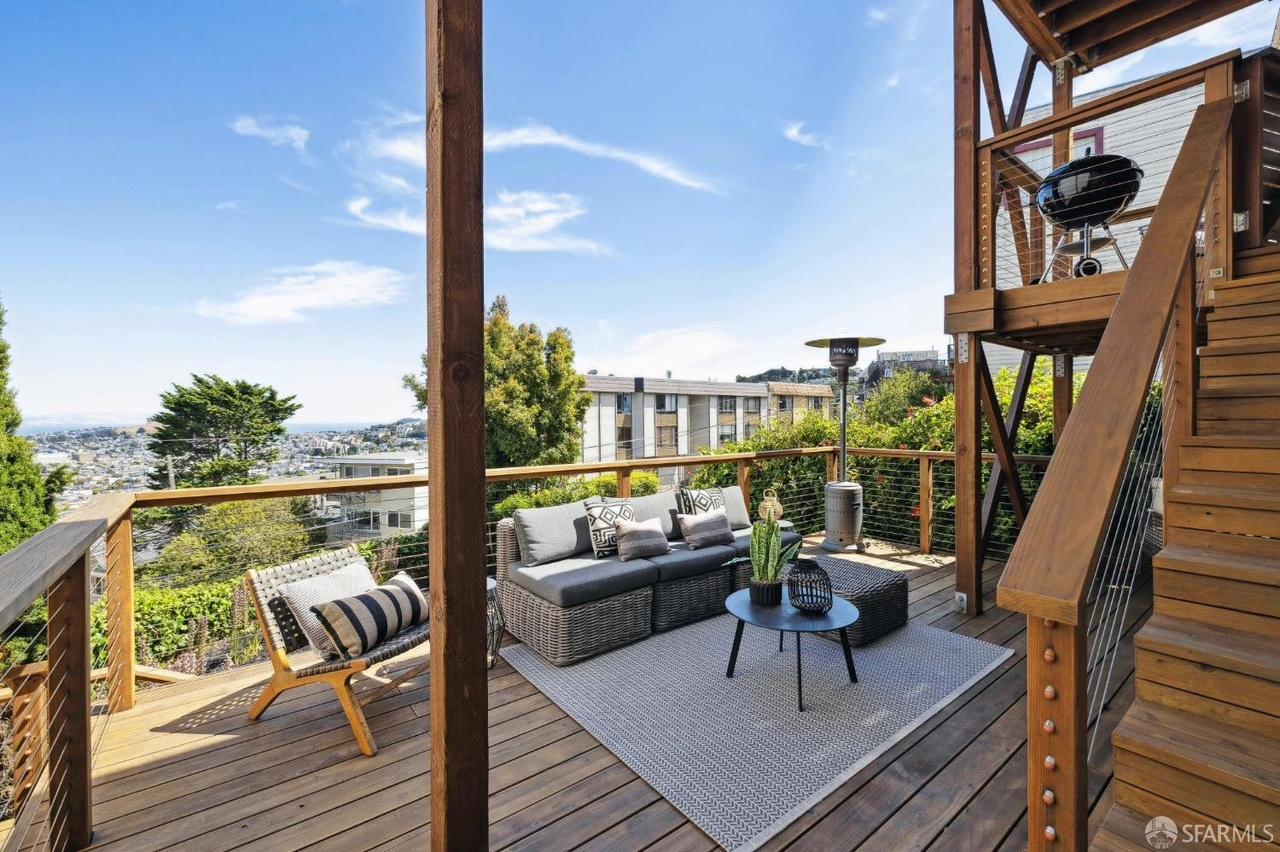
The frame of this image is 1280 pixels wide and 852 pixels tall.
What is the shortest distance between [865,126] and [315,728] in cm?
762

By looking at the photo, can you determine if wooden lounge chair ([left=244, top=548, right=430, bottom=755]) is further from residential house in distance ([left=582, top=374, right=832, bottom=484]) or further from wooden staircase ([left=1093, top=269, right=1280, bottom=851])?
residential house in distance ([left=582, top=374, right=832, bottom=484])

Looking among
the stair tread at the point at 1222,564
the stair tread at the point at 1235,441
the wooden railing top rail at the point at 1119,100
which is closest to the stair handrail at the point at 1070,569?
the stair tread at the point at 1222,564

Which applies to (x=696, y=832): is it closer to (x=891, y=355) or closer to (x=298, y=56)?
(x=298, y=56)

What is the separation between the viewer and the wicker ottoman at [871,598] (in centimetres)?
300

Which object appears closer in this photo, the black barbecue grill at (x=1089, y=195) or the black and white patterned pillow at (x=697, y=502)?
the black barbecue grill at (x=1089, y=195)

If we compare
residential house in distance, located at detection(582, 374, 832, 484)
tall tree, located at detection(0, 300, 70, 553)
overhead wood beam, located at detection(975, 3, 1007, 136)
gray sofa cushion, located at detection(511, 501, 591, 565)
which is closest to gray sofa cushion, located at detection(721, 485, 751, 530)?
gray sofa cushion, located at detection(511, 501, 591, 565)

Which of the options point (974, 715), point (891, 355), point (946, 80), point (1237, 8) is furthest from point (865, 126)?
point (891, 355)

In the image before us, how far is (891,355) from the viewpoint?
54.6ft

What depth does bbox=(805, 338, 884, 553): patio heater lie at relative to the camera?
474cm

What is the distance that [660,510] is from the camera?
12.6 feet

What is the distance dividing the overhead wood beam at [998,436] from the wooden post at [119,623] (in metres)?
4.68

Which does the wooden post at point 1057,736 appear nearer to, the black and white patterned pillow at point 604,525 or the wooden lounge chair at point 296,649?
the wooden lounge chair at point 296,649

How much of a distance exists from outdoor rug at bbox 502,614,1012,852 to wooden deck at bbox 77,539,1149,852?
0.07m

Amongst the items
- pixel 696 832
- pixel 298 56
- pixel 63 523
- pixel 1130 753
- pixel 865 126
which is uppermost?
pixel 298 56
